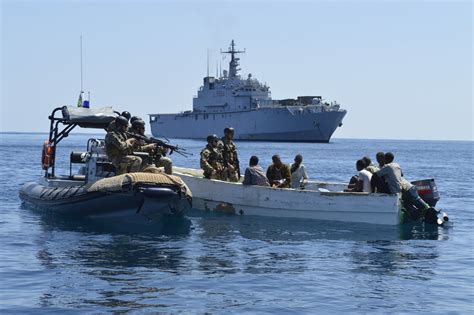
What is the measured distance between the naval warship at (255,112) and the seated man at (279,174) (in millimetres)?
86633

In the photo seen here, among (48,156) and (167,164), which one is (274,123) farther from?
(167,164)

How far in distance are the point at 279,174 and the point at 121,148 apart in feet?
13.9

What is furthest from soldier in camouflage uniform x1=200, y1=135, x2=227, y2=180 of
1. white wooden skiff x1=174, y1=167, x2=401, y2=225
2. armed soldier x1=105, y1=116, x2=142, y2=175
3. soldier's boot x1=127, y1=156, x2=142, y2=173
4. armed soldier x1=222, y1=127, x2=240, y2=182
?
armed soldier x1=105, y1=116, x2=142, y2=175

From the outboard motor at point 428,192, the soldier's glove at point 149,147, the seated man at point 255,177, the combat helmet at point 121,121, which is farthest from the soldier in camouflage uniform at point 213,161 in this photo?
the outboard motor at point 428,192

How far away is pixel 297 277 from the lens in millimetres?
12227

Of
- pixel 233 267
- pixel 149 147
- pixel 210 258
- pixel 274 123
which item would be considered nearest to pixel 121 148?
pixel 149 147

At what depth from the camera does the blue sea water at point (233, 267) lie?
417 inches

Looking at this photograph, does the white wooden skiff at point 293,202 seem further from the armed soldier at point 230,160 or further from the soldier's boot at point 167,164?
the soldier's boot at point 167,164

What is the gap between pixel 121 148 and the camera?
A: 56.2 feet

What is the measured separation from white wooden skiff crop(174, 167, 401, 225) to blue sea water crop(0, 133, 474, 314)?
0.25m

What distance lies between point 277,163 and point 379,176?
A: 110 inches

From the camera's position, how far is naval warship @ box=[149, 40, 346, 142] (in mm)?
107500

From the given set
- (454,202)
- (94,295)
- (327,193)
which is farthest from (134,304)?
(454,202)

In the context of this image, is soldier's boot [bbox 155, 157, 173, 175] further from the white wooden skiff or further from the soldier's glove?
the white wooden skiff
